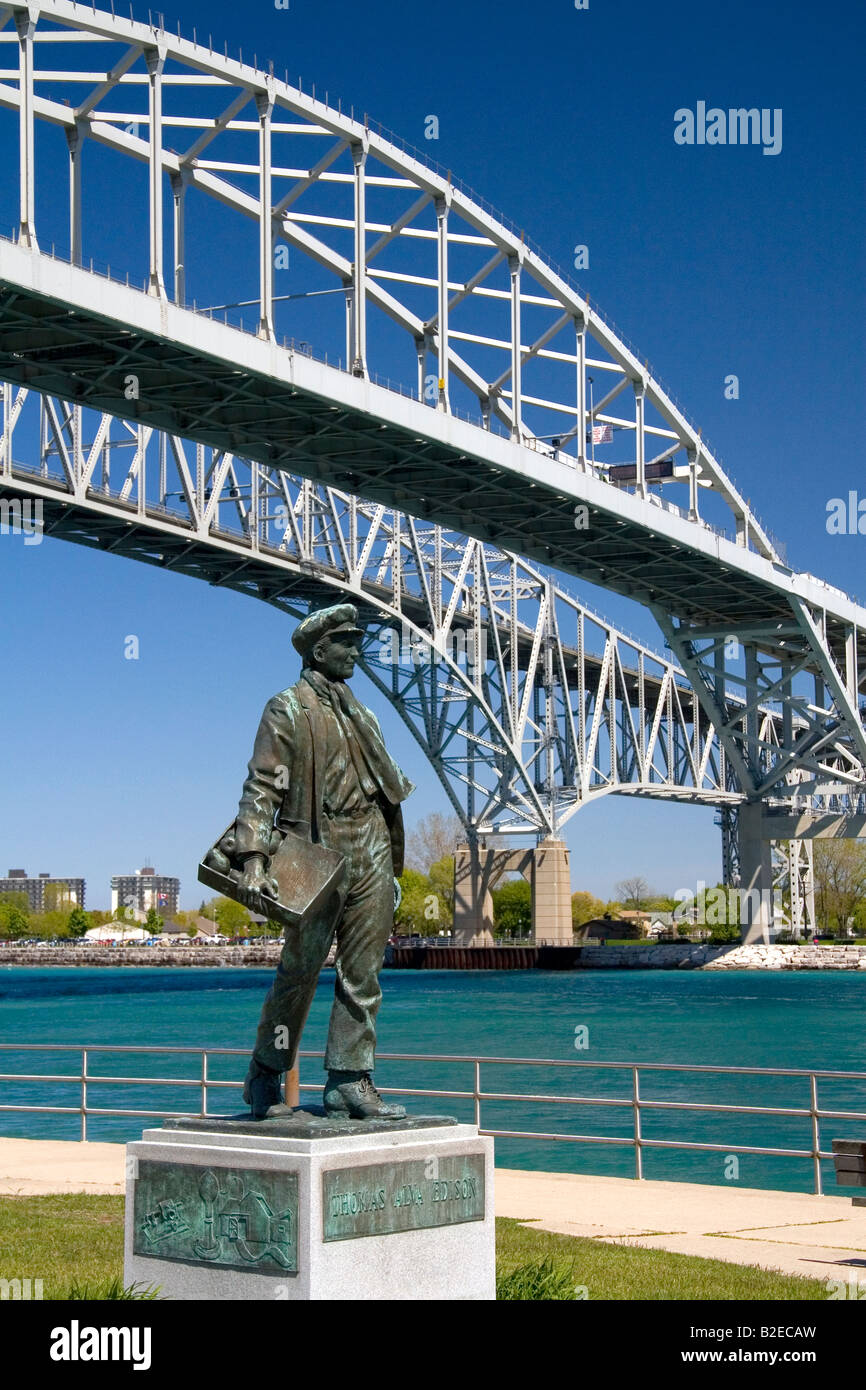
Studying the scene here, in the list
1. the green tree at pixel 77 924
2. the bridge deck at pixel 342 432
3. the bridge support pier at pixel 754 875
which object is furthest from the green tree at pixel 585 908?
the bridge deck at pixel 342 432

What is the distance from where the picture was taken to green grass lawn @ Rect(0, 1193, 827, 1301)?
294 inches

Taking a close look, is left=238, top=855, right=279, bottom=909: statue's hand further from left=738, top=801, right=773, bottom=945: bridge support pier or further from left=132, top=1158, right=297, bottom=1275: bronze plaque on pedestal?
left=738, top=801, right=773, bottom=945: bridge support pier

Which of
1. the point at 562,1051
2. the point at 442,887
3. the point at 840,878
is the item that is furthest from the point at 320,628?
the point at 840,878

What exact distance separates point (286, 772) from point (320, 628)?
2.31 ft

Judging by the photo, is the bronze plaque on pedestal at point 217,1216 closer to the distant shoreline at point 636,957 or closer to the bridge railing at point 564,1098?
the bridge railing at point 564,1098

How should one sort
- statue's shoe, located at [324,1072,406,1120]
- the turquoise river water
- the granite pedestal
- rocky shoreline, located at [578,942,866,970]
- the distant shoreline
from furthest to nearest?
the distant shoreline
rocky shoreline, located at [578,942,866,970]
the turquoise river water
statue's shoe, located at [324,1072,406,1120]
the granite pedestal

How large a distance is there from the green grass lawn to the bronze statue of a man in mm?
985

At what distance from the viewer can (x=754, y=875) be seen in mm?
74250

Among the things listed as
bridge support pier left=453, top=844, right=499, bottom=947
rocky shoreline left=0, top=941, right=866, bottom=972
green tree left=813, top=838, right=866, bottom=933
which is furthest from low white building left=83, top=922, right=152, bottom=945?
rocky shoreline left=0, top=941, right=866, bottom=972

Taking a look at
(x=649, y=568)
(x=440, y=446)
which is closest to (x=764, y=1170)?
(x=440, y=446)

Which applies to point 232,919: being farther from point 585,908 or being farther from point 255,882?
point 255,882
